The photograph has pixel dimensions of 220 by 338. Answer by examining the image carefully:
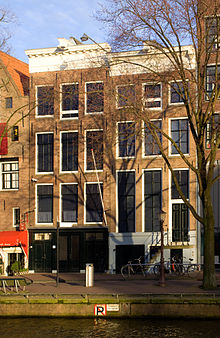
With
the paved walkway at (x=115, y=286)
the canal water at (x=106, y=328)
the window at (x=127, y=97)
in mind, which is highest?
the window at (x=127, y=97)

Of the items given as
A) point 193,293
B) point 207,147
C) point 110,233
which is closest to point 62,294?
point 193,293

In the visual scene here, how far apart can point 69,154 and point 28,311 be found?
15.7m

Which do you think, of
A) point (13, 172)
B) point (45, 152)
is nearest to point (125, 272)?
point (45, 152)

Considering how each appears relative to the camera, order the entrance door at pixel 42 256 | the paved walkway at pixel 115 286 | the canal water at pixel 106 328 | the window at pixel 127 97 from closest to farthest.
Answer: the canal water at pixel 106 328 → the paved walkway at pixel 115 286 → the window at pixel 127 97 → the entrance door at pixel 42 256

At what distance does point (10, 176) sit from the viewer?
39.7 meters

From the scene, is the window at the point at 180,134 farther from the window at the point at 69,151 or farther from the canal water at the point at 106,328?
the canal water at the point at 106,328

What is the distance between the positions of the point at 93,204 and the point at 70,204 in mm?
1617

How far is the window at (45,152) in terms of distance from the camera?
3888cm

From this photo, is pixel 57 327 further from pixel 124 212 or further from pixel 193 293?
pixel 124 212

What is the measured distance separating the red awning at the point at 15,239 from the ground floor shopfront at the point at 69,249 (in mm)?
386

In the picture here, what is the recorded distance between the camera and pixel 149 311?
77.4 feet

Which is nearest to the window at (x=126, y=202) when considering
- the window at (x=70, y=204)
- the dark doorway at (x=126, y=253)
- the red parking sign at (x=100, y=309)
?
the dark doorway at (x=126, y=253)

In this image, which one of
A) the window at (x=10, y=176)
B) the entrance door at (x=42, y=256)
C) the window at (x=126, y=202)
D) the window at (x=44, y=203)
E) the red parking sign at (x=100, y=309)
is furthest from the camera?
the window at (x=10, y=176)

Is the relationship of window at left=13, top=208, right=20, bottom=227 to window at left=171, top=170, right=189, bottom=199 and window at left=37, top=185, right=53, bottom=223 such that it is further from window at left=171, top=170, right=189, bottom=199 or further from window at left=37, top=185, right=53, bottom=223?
window at left=171, top=170, right=189, bottom=199
